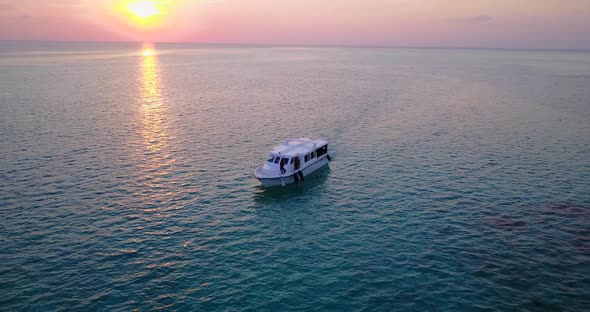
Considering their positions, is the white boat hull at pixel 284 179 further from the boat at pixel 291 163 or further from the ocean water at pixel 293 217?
the ocean water at pixel 293 217

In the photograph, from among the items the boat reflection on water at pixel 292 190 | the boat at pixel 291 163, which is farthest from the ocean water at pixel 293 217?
the boat at pixel 291 163

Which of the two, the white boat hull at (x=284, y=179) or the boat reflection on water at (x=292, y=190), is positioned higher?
the white boat hull at (x=284, y=179)

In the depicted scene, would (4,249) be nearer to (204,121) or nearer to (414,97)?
(204,121)

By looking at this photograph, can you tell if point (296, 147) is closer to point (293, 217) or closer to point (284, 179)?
point (284, 179)

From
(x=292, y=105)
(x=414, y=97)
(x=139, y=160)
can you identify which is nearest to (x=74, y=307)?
(x=139, y=160)

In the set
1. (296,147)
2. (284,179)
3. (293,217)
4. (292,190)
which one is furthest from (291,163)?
(293,217)

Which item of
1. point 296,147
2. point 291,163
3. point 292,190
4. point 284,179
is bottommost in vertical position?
point 292,190

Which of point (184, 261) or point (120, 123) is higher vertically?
point (120, 123)
